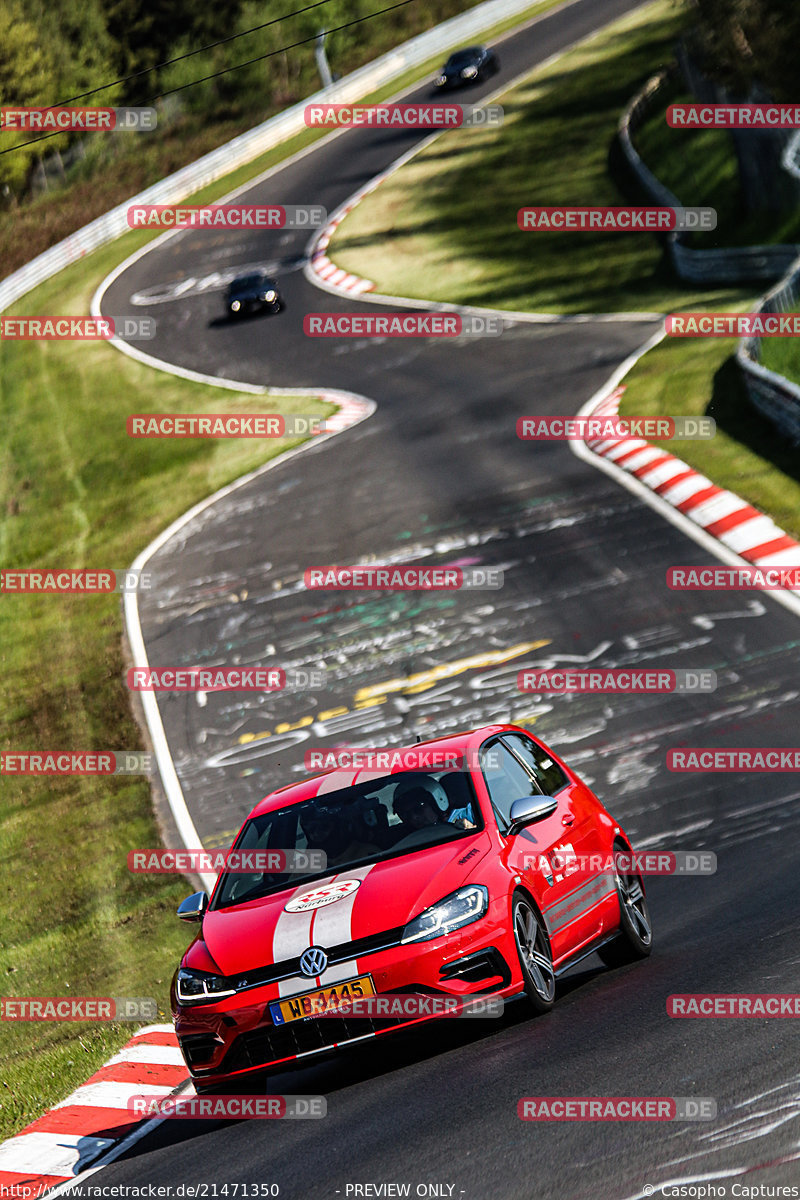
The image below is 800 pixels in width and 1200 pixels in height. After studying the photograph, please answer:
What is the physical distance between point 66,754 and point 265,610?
3609mm

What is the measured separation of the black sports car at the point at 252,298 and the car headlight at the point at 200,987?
33030 millimetres

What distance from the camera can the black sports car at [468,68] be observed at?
57.8 meters

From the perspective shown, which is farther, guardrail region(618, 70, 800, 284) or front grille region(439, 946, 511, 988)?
guardrail region(618, 70, 800, 284)

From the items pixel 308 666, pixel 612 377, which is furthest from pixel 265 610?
pixel 612 377

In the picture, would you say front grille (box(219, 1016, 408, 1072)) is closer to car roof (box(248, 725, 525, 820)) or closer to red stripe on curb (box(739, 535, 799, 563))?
car roof (box(248, 725, 525, 820))

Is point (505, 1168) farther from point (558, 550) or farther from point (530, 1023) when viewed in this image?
point (558, 550)

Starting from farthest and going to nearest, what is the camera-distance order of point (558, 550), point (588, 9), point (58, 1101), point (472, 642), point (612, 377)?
point (588, 9), point (612, 377), point (558, 550), point (472, 642), point (58, 1101)

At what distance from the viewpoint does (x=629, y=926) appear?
923cm

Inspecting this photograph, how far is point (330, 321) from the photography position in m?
37.7

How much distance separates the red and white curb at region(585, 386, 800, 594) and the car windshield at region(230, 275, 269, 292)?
58.8 ft

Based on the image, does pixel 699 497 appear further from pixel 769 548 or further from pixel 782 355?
pixel 782 355

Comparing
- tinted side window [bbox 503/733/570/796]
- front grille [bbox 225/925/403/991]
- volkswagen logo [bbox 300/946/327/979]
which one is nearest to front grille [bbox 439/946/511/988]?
front grille [bbox 225/925/403/991]

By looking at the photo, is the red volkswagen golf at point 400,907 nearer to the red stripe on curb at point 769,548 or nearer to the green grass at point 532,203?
the red stripe on curb at point 769,548

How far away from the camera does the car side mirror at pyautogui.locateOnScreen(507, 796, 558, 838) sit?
8.26 metres
